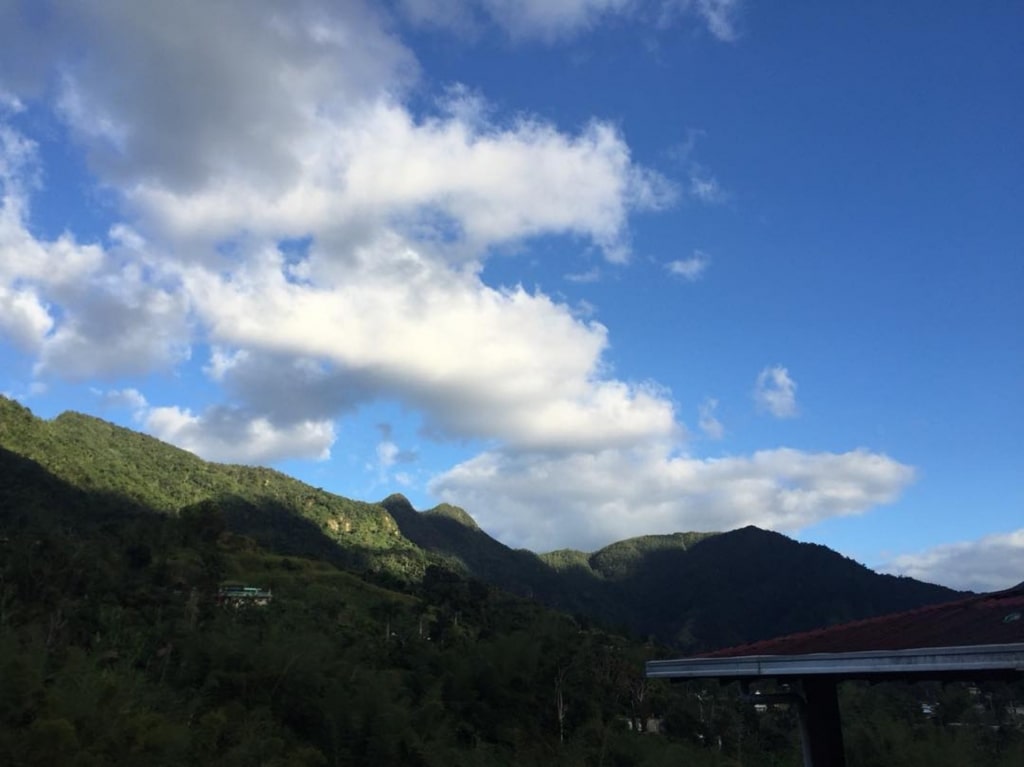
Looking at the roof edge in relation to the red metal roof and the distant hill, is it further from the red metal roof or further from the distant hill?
the distant hill

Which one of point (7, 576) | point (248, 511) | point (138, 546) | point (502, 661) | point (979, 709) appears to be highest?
point (248, 511)

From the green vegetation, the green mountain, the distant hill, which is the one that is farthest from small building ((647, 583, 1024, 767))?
the green mountain

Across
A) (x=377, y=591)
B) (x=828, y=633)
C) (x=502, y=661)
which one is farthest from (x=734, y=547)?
(x=828, y=633)

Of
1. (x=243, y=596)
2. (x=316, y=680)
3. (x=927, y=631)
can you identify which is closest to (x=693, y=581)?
(x=243, y=596)

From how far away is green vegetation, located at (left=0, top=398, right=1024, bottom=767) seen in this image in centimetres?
1405

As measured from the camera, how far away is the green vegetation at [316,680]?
1405cm

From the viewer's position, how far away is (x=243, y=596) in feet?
139

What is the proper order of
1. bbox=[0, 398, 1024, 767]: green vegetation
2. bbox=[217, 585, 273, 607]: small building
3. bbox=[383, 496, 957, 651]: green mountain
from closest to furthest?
1. bbox=[0, 398, 1024, 767]: green vegetation
2. bbox=[217, 585, 273, 607]: small building
3. bbox=[383, 496, 957, 651]: green mountain

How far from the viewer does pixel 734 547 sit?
513ft

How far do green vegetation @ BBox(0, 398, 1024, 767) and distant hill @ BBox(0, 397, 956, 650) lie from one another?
936 cm

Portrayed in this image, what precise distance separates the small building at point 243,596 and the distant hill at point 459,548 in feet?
74.4

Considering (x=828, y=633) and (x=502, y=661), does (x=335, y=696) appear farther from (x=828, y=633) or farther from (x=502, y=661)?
(x=828, y=633)

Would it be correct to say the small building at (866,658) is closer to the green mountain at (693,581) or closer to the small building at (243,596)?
the small building at (243,596)

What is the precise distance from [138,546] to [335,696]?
31.9 metres
